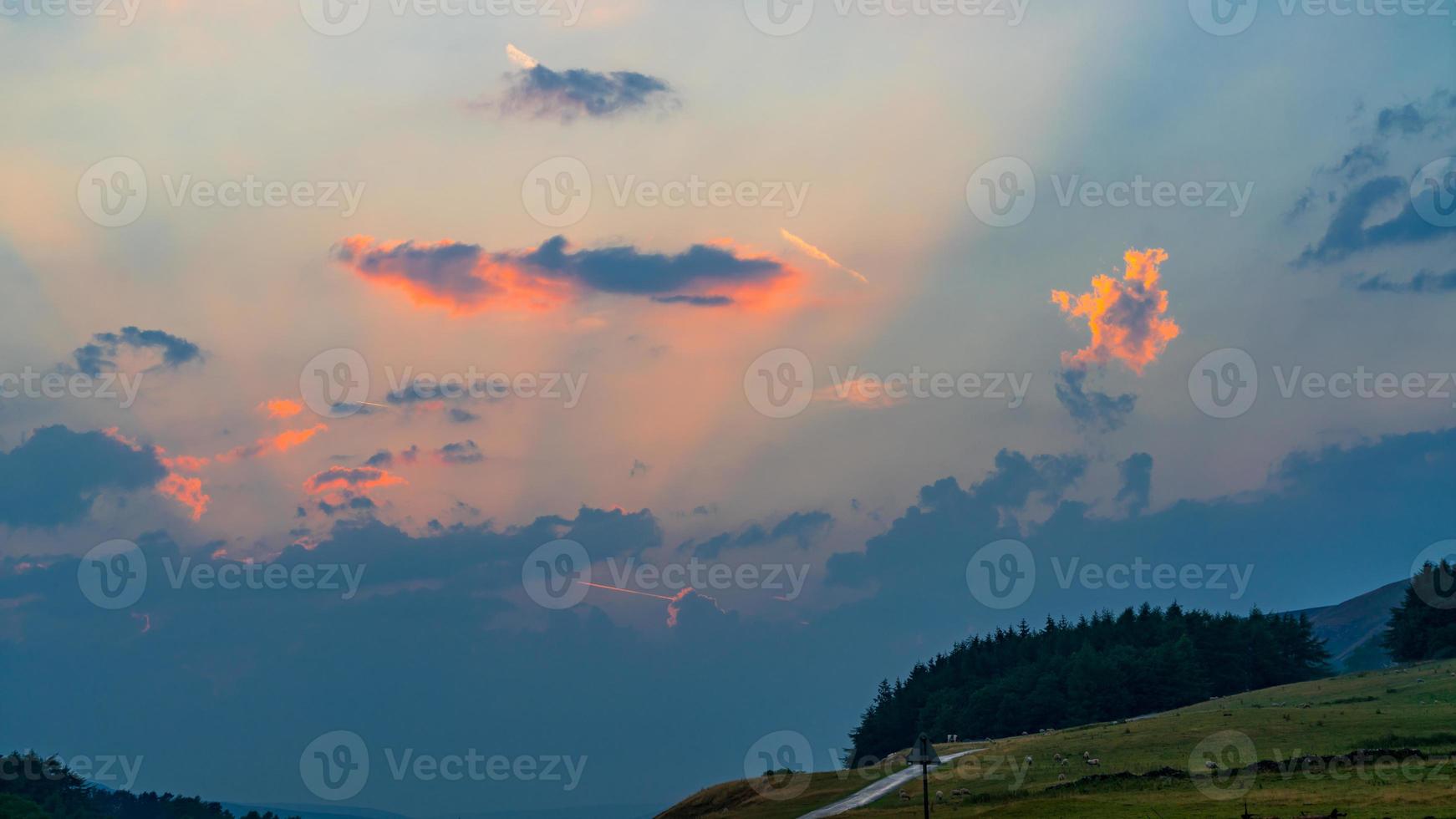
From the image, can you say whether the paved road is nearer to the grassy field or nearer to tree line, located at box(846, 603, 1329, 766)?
the grassy field

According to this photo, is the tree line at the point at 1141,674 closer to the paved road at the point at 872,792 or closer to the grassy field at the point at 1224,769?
the grassy field at the point at 1224,769

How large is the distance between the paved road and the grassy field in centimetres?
203

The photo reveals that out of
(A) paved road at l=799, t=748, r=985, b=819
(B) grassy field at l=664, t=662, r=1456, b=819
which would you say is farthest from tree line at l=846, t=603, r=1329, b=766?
(A) paved road at l=799, t=748, r=985, b=819

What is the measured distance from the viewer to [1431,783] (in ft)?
227

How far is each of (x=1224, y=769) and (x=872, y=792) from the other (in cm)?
3012

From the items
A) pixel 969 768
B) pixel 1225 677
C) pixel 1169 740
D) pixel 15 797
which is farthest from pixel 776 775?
pixel 15 797

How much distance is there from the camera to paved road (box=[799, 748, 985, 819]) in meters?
95.2

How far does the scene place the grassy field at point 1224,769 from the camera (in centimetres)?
7025

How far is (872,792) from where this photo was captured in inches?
4001

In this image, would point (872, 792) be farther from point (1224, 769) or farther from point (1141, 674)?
point (1141, 674)

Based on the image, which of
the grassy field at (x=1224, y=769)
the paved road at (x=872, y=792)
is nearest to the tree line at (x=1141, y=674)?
the grassy field at (x=1224, y=769)

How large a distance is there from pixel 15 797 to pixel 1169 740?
569ft

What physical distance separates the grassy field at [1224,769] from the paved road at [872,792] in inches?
80.0

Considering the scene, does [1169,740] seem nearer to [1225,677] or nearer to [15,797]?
[1225,677]
